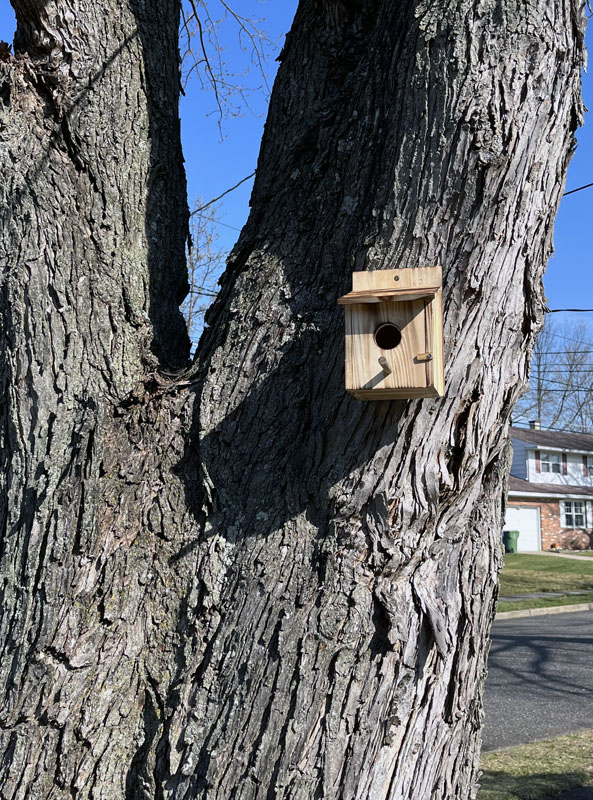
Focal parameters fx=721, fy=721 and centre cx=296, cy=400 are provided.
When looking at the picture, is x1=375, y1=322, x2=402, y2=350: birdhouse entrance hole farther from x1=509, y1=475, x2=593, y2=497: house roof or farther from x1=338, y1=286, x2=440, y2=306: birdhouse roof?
x1=509, y1=475, x2=593, y2=497: house roof

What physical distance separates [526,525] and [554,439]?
585 centimetres

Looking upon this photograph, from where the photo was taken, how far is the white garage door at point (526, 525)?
30.4m

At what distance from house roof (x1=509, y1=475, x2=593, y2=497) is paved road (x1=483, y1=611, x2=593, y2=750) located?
1819 centimetres

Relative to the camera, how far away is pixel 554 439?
114ft

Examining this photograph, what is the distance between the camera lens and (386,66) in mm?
2324

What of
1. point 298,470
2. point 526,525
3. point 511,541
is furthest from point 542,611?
point 526,525

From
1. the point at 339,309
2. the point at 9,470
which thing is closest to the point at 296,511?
the point at 339,309

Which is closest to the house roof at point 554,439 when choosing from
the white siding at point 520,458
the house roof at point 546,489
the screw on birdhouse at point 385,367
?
the white siding at point 520,458

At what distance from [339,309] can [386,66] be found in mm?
805

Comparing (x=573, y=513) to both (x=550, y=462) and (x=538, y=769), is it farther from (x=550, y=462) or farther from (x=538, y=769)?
(x=538, y=769)

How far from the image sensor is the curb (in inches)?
527

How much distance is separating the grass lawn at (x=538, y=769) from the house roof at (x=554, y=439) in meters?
27.9

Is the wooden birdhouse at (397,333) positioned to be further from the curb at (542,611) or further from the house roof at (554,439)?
the house roof at (554,439)

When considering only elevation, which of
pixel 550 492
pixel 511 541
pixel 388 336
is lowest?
pixel 511 541
